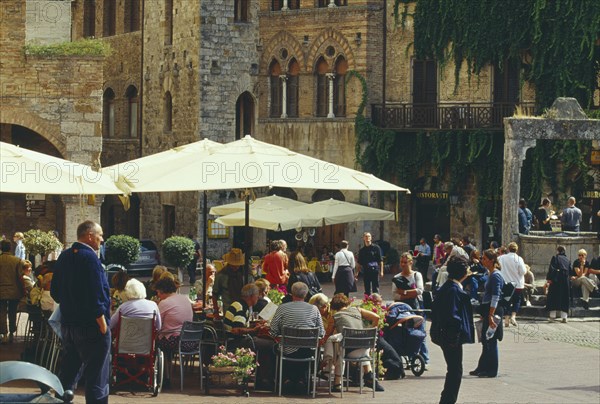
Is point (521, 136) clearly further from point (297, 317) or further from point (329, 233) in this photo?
point (297, 317)

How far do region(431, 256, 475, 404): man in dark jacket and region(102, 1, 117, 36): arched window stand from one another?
36.1m

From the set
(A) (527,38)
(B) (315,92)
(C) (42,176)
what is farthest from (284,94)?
(C) (42,176)

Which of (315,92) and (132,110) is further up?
(315,92)

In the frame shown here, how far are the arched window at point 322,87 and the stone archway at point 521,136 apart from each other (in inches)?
454

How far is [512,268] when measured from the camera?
77.7 feet

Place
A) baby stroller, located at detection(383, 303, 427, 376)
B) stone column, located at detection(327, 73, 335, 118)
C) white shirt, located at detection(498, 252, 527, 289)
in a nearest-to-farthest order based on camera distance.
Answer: baby stroller, located at detection(383, 303, 427, 376)
white shirt, located at detection(498, 252, 527, 289)
stone column, located at detection(327, 73, 335, 118)

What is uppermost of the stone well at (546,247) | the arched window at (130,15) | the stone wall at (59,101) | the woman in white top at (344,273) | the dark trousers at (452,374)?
the arched window at (130,15)

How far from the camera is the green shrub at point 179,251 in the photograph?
111ft

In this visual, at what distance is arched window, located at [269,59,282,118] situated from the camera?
40.8 m

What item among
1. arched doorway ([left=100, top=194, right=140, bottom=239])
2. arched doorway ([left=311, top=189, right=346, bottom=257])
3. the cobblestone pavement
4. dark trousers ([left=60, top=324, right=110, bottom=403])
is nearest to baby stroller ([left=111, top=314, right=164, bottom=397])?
the cobblestone pavement

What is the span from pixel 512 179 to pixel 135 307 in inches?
628

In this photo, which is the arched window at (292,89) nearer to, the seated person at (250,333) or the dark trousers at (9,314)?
the dark trousers at (9,314)

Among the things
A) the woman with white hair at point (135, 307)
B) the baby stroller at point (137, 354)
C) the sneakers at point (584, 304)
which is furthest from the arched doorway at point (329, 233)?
the woman with white hair at point (135, 307)

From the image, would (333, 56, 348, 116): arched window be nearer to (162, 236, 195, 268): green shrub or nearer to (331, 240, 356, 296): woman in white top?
(162, 236, 195, 268): green shrub
